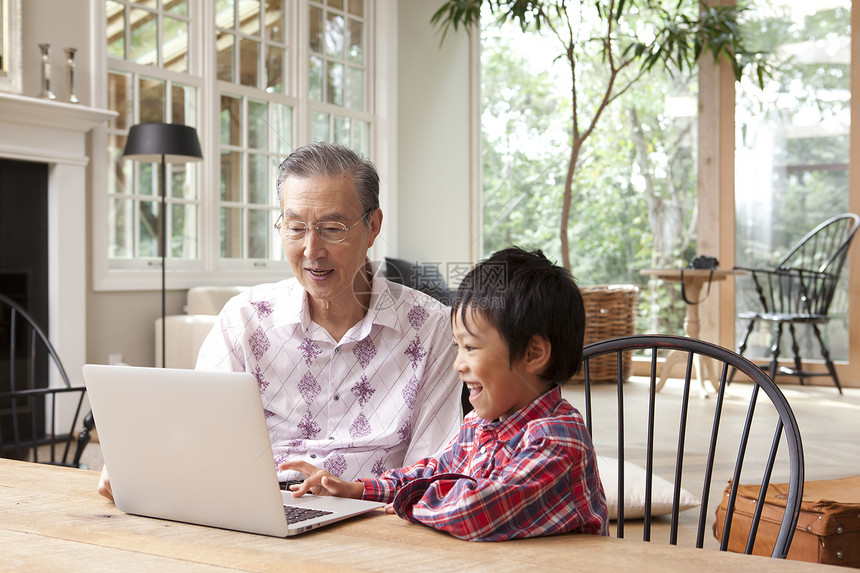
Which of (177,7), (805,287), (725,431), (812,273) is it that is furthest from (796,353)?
(177,7)

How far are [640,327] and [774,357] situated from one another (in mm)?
1228

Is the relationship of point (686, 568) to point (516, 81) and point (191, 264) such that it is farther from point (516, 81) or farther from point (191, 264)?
point (516, 81)

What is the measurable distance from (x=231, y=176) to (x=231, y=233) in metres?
0.33

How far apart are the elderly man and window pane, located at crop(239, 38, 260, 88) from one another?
4.08 meters

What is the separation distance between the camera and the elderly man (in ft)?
4.68

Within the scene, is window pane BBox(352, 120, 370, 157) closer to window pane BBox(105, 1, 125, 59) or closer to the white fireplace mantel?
window pane BBox(105, 1, 125, 59)

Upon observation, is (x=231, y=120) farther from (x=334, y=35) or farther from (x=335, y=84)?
(x=334, y=35)

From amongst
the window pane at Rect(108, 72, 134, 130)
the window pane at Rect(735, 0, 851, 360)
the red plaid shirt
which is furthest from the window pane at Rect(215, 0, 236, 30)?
the red plaid shirt

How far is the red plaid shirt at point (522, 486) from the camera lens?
87 cm

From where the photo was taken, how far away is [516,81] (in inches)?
273

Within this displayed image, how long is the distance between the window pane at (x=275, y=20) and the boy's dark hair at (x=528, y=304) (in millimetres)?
4838

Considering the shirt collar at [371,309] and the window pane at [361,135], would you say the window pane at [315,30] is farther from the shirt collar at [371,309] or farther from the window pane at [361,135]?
the shirt collar at [371,309]

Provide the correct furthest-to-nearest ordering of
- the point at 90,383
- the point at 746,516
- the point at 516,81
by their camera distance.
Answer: the point at 516,81
the point at 746,516
the point at 90,383

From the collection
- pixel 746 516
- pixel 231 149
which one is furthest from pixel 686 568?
pixel 231 149
